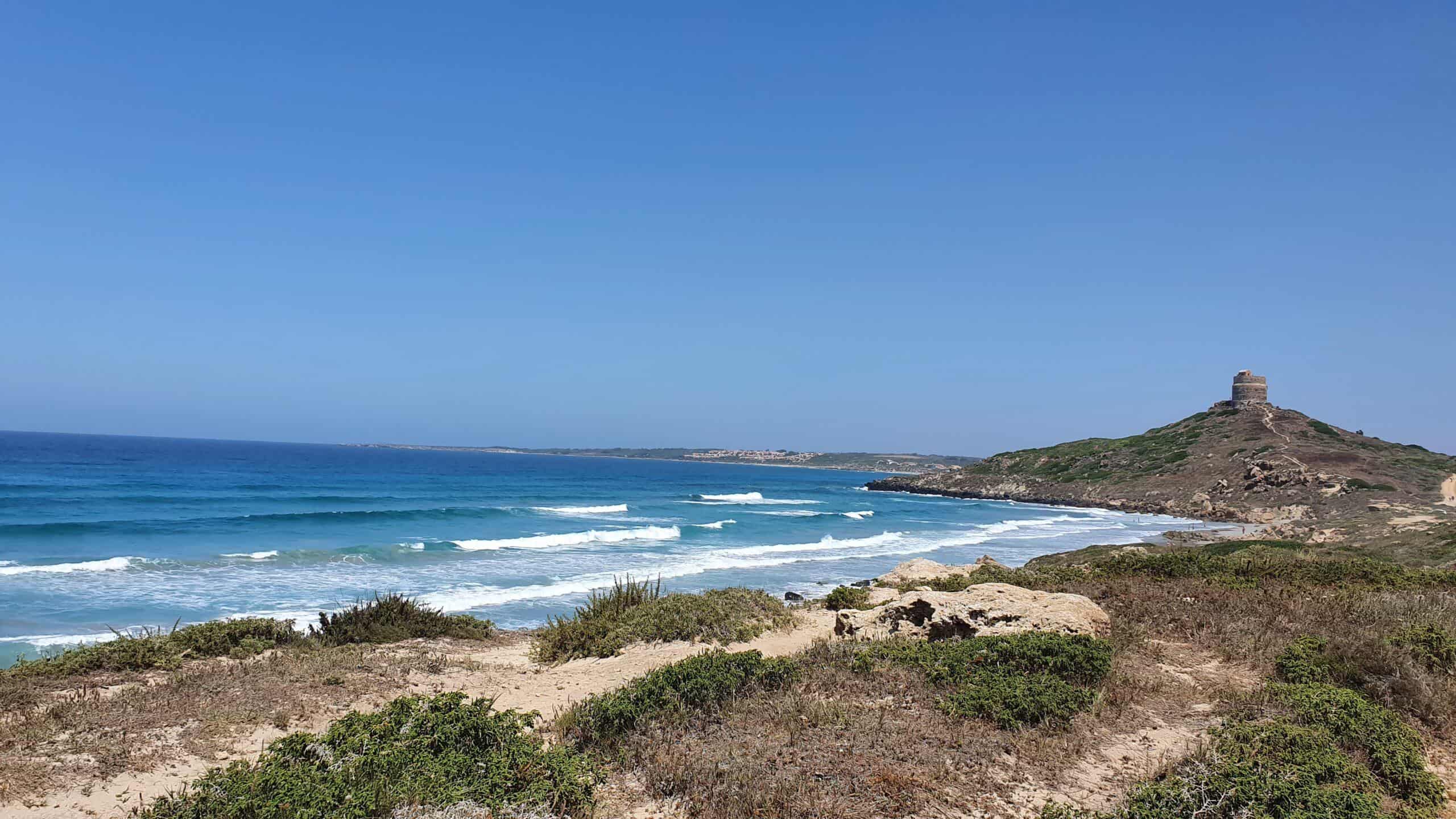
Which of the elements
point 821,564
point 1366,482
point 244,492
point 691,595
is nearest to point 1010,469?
point 1366,482

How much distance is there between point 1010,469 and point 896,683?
78.4 m

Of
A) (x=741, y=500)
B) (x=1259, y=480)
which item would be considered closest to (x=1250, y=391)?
(x=1259, y=480)

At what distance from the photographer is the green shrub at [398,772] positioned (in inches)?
184

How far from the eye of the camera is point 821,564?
26562 mm

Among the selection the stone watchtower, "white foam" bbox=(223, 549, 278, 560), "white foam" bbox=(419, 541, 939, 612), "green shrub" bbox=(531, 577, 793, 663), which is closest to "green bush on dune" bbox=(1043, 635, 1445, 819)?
"green shrub" bbox=(531, 577, 793, 663)

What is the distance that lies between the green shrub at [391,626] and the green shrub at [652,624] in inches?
47.8

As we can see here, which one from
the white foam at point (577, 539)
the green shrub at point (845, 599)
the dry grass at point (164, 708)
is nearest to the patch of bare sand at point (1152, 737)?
the green shrub at point (845, 599)

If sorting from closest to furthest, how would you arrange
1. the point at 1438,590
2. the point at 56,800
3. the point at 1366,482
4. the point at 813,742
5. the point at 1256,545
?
the point at 56,800 < the point at 813,742 < the point at 1438,590 < the point at 1256,545 < the point at 1366,482

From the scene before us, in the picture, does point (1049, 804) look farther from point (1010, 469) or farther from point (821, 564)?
point (1010, 469)

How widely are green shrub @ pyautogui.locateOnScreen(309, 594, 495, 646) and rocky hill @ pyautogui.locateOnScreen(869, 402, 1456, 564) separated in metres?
21.1

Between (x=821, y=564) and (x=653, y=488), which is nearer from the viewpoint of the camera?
(x=821, y=564)

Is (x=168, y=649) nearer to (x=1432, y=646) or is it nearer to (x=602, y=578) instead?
(x=1432, y=646)

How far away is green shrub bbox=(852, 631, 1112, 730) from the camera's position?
6.35m

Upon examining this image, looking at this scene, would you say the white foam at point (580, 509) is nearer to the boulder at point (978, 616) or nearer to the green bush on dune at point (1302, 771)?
the boulder at point (978, 616)
